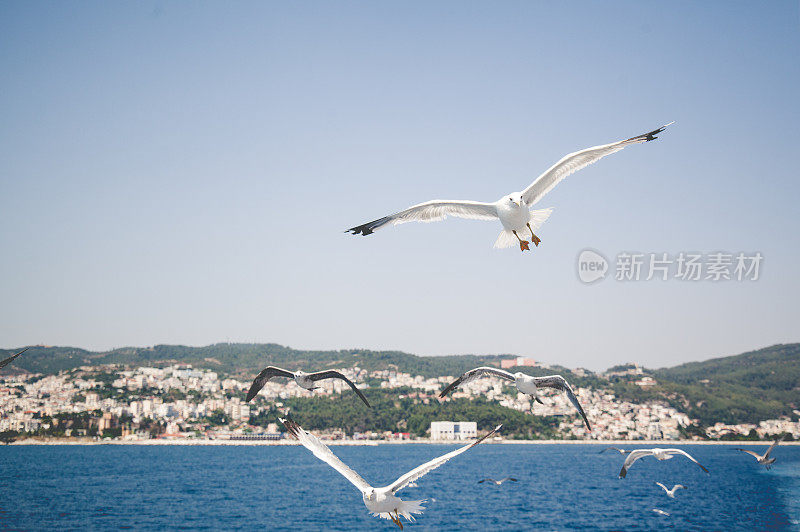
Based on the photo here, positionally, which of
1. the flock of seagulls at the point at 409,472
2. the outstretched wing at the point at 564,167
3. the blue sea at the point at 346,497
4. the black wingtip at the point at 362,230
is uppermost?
the outstretched wing at the point at 564,167

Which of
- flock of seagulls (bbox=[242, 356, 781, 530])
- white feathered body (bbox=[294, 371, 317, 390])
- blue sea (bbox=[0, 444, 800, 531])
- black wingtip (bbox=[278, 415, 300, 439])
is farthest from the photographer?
blue sea (bbox=[0, 444, 800, 531])

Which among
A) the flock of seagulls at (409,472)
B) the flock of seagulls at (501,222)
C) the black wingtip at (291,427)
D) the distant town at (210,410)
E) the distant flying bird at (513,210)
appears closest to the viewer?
the flock of seagulls at (409,472)

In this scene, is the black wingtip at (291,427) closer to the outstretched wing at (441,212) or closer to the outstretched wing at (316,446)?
the outstretched wing at (316,446)

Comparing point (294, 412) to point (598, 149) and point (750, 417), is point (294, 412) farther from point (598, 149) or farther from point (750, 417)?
point (598, 149)

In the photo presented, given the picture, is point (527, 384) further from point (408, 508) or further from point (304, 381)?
point (304, 381)

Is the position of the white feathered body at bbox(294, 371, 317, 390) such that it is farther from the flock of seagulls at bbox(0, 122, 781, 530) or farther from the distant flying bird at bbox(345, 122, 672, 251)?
the distant flying bird at bbox(345, 122, 672, 251)

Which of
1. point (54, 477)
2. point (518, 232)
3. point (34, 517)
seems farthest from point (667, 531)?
point (54, 477)

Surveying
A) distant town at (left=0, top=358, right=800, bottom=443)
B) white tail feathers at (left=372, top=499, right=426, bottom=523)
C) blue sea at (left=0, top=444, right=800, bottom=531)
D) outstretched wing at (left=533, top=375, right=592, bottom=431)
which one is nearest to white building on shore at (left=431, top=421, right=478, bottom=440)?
distant town at (left=0, top=358, right=800, bottom=443)

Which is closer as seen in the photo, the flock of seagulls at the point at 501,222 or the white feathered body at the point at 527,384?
the flock of seagulls at the point at 501,222

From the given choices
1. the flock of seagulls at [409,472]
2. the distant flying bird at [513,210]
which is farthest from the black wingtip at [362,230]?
the flock of seagulls at [409,472]
